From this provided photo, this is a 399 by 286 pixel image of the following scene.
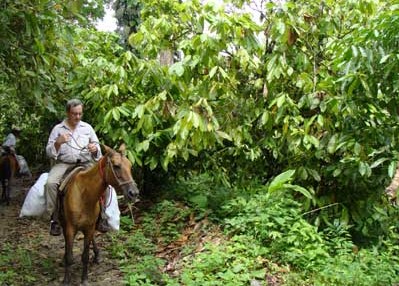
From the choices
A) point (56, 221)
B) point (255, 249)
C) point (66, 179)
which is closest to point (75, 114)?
point (66, 179)

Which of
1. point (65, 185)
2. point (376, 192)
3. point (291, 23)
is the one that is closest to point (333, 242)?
point (376, 192)

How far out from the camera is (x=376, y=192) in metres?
6.95

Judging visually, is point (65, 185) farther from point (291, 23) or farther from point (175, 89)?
point (291, 23)

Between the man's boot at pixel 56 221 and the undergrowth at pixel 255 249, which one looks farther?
the man's boot at pixel 56 221

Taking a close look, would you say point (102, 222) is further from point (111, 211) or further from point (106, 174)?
point (106, 174)

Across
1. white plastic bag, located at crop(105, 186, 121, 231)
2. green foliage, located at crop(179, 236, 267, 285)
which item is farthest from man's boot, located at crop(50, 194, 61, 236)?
green foliage, located at crop(179, 236, 267, 285)

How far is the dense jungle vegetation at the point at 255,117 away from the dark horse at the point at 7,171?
150 inches

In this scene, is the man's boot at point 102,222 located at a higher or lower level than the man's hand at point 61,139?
lower

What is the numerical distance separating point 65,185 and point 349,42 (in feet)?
12.4

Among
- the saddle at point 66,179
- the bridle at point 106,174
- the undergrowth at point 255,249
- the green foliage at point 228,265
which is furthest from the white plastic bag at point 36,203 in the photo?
the green foliage at point 228,265

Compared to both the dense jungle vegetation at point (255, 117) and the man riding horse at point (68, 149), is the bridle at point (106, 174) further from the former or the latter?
the dense jungle vegetation at point (255, 117)

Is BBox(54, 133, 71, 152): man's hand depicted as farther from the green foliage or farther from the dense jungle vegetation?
the green foliage

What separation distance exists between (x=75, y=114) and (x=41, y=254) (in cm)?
243

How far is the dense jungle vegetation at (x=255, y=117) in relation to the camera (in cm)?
571
